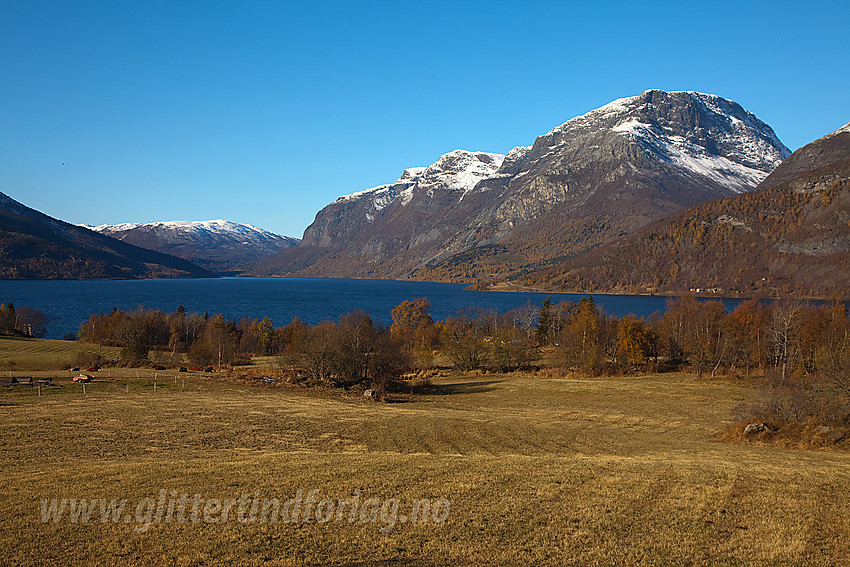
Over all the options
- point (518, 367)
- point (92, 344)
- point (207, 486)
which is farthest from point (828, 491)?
point (92, 344)

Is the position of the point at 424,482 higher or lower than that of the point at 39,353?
higher

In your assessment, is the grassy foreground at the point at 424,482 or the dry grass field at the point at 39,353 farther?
the dry grass field at the point at 39,353

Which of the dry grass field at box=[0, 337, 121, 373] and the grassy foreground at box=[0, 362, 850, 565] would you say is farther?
the dry grass field at box=[0, 337, 121, 373]

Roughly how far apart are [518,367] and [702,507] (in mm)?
56067

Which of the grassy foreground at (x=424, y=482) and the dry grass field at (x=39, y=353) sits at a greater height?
the grassy foreground at (x=424, y=482)

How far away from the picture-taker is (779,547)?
12.1m

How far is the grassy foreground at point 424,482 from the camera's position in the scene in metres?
11.5

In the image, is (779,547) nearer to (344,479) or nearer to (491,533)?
(491,533)

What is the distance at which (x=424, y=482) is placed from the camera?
55.2 ft

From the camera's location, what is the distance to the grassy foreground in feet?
37.7

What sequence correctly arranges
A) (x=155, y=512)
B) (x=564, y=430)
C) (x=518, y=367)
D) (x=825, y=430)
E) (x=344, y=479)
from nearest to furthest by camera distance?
1. (x=155, y=512)
2. (x=344, y=479)
3. (x=825, y=430)
4. (x=564, y=430)
5. (x=518, y=367)

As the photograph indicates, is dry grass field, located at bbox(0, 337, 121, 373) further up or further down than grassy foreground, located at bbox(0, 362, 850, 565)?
further down

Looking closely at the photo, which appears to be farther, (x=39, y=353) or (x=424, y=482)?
(x=39, y=353)

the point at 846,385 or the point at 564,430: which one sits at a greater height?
the point at 846,385
